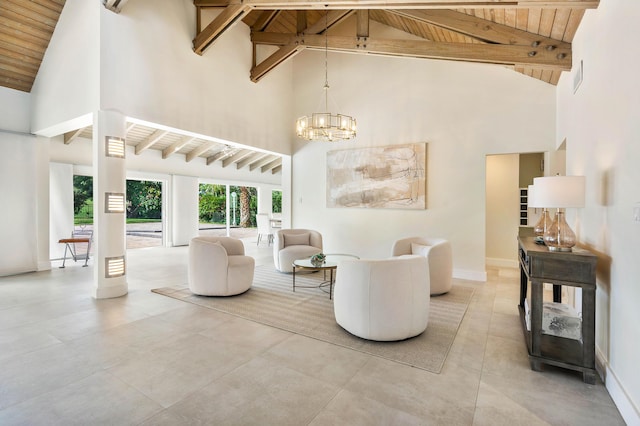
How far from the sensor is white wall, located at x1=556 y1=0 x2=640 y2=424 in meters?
1.89

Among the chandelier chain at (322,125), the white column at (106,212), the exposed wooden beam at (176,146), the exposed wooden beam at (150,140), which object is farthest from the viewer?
the exposed wooden beam at (176,146)

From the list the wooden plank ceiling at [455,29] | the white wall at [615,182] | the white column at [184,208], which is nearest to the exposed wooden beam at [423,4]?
the wooden plank ceiling at [455,29]

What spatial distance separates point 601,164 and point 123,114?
18.0ft

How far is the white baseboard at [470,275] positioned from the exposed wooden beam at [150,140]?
7232 millimetres

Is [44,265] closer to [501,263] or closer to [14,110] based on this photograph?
[14,110]

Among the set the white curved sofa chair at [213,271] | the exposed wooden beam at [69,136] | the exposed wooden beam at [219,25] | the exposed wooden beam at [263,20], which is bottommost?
the white curved sofa chair at [213,271]

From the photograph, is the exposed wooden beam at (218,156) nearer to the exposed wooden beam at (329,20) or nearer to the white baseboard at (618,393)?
the exposed wooden beam at (329,20)

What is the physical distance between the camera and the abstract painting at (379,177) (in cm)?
602

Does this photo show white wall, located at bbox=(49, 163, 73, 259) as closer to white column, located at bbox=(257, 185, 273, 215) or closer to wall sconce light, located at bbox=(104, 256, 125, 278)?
wall sconce light, located at bbox=(104, 256, 125, 278)

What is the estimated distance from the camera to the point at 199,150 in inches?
362

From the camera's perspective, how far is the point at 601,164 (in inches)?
99.2

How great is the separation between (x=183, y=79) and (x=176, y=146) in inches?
146

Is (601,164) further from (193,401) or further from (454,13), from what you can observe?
(193,401)

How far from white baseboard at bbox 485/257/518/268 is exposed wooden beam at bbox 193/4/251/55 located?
6606 mm
